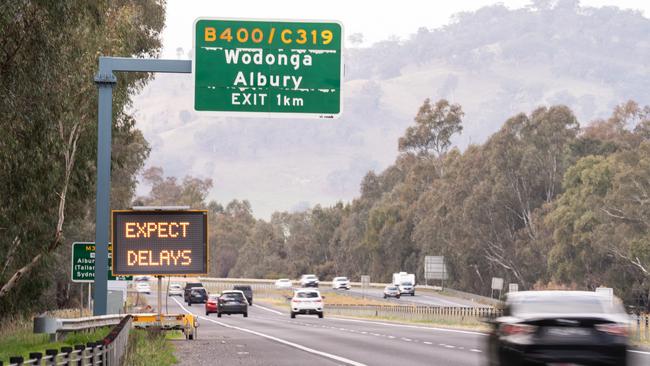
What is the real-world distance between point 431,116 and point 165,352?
362ft

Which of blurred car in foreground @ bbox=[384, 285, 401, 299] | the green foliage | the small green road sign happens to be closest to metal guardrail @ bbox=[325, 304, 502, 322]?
the small green road sign

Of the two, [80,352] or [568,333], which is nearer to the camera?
[80,352]

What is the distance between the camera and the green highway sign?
2484 centimetres

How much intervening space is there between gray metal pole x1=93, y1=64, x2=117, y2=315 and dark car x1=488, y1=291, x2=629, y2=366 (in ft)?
33.2

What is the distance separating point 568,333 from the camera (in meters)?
16.6

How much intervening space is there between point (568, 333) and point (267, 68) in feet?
34.0

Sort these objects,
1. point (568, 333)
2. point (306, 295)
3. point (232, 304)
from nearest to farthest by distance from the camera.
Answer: point (568, 333)
point (306, 295)
point (232, 304)

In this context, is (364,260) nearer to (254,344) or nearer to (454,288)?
(454,288)

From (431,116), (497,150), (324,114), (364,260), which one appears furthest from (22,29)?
(364,260)

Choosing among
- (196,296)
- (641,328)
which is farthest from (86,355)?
(196,296)

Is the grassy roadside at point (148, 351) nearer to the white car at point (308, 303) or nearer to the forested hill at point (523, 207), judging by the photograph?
the white car at point (308, 303)

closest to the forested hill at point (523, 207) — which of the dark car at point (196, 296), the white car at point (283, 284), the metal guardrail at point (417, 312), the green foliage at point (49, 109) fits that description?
the white car at point (283, 284)

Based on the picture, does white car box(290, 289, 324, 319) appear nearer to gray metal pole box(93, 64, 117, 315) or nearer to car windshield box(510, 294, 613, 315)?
gray metal pole box(93, 64, 117, 315)

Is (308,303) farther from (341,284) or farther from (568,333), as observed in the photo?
(341,284)
